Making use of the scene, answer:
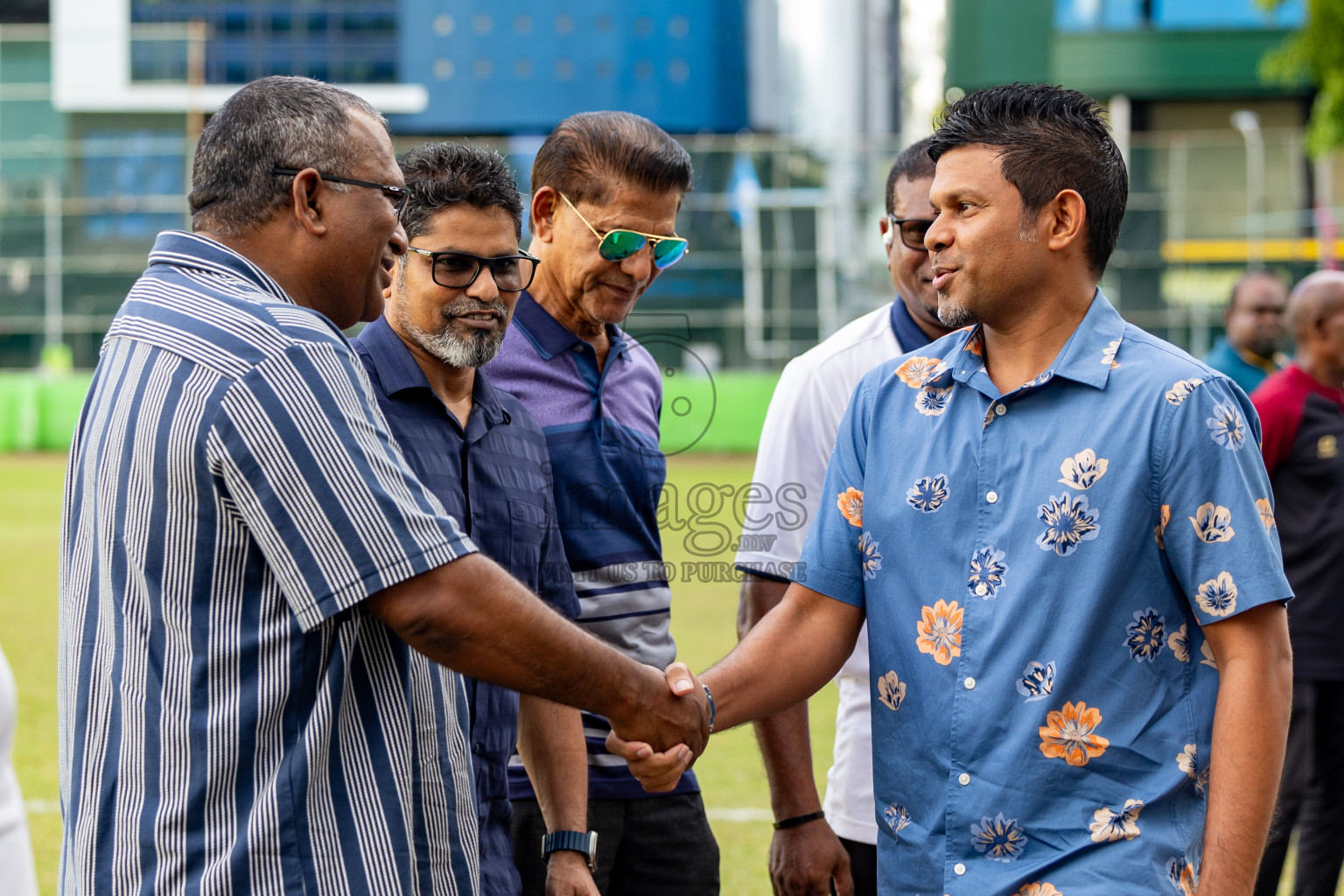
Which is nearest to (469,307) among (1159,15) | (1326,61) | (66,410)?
(1326,61)

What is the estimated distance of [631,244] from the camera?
3486 millimetres

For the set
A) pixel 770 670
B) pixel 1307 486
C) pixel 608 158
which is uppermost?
pixel 608 158

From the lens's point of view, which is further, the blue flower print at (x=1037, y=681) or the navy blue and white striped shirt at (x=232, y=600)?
the blue flower print at (x=1037, y=681)

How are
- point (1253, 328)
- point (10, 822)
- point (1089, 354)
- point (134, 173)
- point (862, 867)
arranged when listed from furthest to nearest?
point (134, 173) < point (1253, 328) < point (862, 867) < point (1089, 354) < point (10, 822)

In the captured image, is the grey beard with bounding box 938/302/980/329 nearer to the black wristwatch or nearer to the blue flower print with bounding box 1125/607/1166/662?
the blue flower print with bounding box 1125/607/1166/662

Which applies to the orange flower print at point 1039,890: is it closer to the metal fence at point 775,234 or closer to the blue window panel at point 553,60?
the metal fence at point 775,234

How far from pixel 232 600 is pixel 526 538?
978 millimetres

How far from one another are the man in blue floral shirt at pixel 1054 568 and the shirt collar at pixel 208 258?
1155 mm

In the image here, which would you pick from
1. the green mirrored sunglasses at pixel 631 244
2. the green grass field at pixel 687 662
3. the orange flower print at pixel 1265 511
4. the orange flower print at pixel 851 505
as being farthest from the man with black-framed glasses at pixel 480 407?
the green grass field at pixel 687 662

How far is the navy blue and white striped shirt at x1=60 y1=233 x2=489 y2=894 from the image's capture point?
6.52 feet

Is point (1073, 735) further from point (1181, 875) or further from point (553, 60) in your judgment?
point (553, 60)

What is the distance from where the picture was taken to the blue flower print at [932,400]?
98.8 inches

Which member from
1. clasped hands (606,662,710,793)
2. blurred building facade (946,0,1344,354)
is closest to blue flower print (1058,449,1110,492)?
clasped hands (606,662,710,793)

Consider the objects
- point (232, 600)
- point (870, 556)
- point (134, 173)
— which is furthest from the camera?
point (134, 173)
